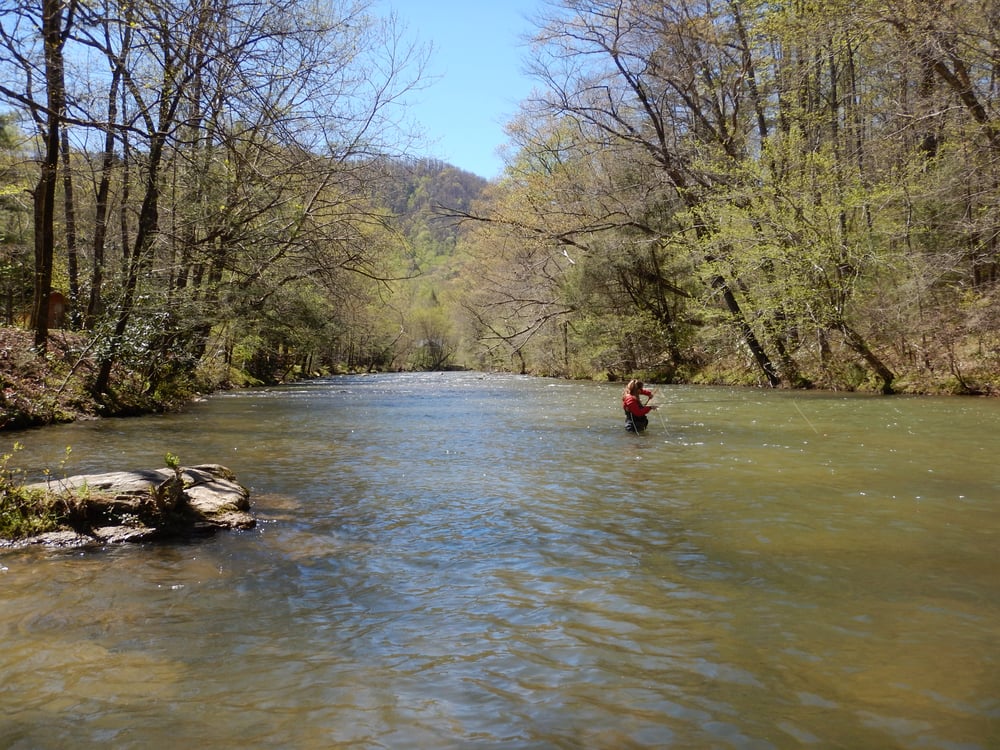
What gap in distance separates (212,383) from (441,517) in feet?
79.0

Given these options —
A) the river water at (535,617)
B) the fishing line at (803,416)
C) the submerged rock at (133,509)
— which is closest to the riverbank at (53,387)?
the river water at (535,617)

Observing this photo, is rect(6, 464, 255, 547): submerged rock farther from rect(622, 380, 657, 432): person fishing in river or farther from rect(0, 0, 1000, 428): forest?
rect(622, 380, 657, 432): person fishing in river

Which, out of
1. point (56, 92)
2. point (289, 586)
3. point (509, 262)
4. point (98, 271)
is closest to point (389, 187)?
point (98, 271)

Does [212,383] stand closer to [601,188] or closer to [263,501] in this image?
[601,188]

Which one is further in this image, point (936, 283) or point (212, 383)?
point (212, 383)

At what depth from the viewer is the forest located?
12.4 metres

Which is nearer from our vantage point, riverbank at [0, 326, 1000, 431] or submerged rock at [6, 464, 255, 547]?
submerged rock at [6, 464, 255, 547]

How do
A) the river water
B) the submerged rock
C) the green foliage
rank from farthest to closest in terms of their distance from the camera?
the submerged rock < the green foliage < the river water

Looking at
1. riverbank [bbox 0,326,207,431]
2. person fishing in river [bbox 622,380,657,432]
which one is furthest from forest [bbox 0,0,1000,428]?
person fishing in river [bbox 622,380,657,432]

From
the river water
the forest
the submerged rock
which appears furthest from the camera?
the forest

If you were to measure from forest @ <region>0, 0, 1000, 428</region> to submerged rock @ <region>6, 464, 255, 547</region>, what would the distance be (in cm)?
340

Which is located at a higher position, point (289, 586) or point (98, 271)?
point (98, 271)

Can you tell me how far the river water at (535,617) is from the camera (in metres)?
3.42

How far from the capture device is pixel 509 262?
4300 centimetres
